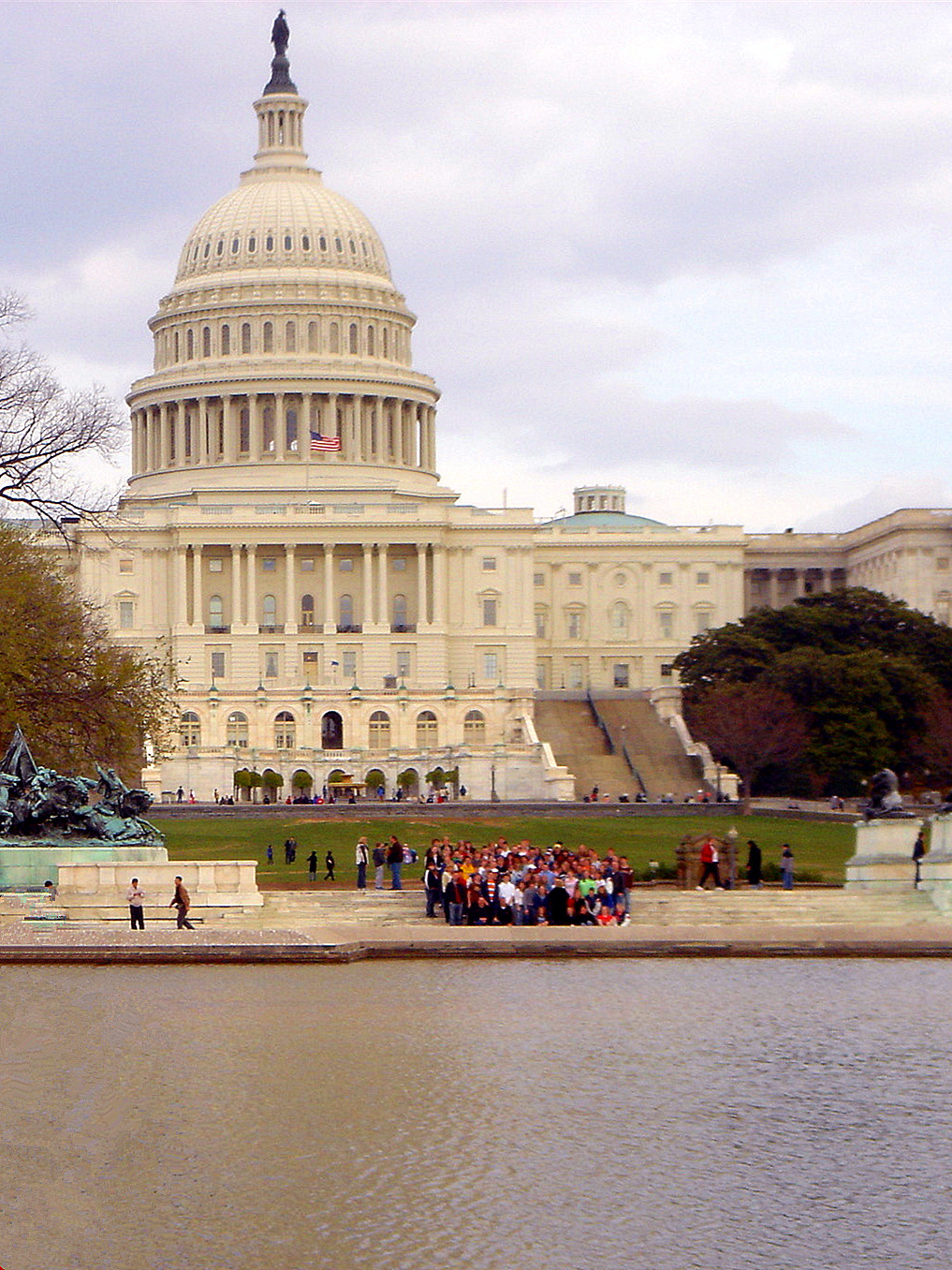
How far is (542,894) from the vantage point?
142 ft

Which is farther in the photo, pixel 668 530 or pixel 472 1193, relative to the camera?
pixel 668 530

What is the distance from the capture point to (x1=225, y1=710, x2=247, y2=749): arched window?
121875mm

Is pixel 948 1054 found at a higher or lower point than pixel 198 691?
lower

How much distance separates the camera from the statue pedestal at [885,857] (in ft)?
158

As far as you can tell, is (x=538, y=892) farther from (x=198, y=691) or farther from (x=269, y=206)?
(x=269, y=206)

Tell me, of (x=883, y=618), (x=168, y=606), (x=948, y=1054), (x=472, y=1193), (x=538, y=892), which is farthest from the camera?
(x=168, y=606)

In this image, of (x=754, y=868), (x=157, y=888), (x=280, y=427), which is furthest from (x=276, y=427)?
(x=157, y=888)

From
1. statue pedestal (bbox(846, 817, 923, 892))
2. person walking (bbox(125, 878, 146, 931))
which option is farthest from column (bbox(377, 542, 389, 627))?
person walking (bbox(125, 878, 146, 931))

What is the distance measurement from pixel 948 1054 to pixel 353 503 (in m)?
120

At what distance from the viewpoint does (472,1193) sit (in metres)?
21.6

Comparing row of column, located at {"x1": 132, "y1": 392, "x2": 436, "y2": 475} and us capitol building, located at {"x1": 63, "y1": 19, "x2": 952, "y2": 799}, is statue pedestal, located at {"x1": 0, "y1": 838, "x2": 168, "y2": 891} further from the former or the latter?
row of column, located at {"x1": 132, "y1": 392, "x2": 436, "y2": 475}

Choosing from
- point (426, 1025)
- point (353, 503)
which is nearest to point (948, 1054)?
point (426, 1025)

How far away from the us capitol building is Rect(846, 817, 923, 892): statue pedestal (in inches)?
3194

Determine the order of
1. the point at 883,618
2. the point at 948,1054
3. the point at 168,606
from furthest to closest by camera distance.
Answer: the point at 168,606 < the point at 883,618 < the point at 948,1054
